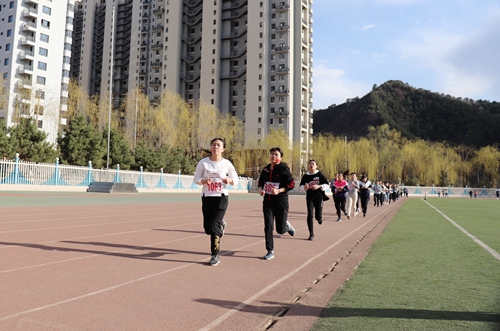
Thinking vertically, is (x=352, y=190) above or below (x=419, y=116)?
below

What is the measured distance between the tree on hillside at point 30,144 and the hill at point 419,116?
114304 millimetres

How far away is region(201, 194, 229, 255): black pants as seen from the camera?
19.2ft

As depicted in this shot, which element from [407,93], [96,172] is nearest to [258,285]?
[96,172]

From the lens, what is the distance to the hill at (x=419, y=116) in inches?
5113

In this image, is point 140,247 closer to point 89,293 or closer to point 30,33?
point 89,293

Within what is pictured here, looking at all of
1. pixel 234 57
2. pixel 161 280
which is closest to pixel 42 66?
pixel 234 57

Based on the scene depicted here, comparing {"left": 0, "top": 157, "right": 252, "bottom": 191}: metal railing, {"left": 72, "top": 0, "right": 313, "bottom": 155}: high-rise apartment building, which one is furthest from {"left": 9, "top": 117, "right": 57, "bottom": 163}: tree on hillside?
{"left": 72, "top": 0, "right": 313, "bottom": 155}: high-rise apartment building

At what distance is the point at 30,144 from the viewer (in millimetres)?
32750

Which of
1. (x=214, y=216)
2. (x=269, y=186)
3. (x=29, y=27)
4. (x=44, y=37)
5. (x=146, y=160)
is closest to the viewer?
(x=214, y=216)

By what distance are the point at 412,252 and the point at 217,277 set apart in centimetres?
406

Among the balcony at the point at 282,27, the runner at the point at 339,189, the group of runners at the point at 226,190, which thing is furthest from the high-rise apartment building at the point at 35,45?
the group of runners at the point at 226,190

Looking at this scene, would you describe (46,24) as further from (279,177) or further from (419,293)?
(419,293)

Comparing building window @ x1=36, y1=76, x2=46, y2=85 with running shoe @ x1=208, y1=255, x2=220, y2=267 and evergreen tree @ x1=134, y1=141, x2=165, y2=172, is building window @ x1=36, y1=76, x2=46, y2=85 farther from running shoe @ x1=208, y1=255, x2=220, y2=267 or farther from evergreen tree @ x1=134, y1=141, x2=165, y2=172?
running shoe @ x1=208, y1=255, x2=220, y2=267

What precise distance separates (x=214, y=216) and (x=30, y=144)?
32.3 meters
